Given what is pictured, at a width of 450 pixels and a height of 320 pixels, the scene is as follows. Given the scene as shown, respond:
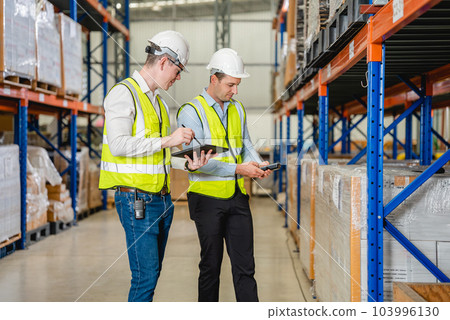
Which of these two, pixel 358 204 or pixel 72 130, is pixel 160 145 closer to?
pixel 358 204

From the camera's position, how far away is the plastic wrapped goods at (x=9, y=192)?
5477 mm

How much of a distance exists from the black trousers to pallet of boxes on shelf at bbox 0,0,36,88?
11.2 ft

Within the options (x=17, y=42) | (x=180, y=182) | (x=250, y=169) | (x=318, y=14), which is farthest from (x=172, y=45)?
(x=180, y=182)

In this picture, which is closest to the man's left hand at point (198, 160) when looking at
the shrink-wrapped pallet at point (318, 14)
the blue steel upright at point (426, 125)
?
the shrink-wrapped pallet at point (318, 14)

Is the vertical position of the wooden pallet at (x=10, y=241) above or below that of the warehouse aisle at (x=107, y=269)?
above

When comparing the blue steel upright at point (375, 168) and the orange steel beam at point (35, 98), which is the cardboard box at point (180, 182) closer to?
the orange steel beam at point (35, 98)

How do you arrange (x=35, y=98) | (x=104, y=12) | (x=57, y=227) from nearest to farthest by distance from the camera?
1. (x=35, y=98)
2. (x=57, y=227)
3. (x=104, y=12)

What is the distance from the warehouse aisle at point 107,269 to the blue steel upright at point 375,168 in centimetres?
A: 175

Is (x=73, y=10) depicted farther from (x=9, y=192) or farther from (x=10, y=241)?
(x=10, y=241)

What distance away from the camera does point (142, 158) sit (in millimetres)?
2545

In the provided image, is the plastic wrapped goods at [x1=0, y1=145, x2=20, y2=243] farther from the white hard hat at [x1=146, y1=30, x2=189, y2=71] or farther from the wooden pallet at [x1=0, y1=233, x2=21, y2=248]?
the white hard hat at [x1=146, y1=30, x2=189, y2=71]

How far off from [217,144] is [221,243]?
647 mm

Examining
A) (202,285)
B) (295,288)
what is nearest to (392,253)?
(202,285)

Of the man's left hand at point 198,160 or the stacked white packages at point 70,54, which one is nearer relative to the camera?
the man's left hand at point 198,160
